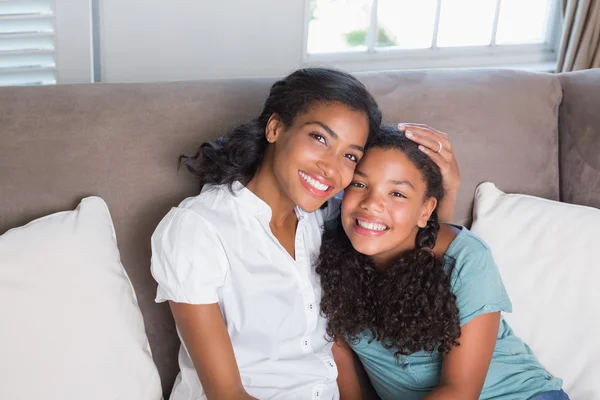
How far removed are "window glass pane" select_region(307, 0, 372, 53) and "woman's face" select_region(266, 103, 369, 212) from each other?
1.04m

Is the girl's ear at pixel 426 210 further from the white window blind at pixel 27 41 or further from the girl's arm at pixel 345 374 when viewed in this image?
the white window blind at pixel 27 41

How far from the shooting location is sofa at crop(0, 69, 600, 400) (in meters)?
1.64

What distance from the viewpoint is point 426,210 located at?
65.2 inches

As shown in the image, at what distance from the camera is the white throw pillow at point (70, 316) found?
4.74 feet

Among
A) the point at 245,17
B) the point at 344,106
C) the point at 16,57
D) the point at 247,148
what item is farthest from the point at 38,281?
the point at 245,17

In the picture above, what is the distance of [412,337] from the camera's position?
5.30 feet

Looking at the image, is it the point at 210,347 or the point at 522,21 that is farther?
the point at 522,21

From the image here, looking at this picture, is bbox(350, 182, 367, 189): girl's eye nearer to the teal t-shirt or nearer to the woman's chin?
the woman's chin

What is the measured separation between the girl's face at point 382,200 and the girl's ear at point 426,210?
0.07ft

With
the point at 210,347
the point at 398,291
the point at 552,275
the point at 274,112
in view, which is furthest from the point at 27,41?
the point at 552,275

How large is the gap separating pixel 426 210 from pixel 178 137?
0.57 meters

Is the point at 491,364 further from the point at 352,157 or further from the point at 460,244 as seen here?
the point at 352,157

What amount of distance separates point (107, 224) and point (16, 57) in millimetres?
693

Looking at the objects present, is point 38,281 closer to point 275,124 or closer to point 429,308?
point 275,124
